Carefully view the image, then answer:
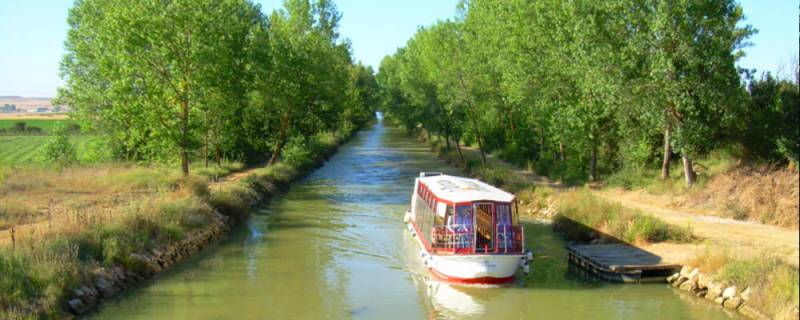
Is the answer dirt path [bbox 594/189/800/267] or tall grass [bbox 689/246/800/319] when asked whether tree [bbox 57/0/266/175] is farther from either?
tall grass [bbox 689/246/800/319]

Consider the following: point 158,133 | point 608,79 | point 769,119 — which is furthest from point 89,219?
point 769,119

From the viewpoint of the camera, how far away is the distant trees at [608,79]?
25172 millimetres

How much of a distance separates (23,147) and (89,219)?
5374 cm

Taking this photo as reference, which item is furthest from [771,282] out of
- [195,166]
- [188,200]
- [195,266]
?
[195,166]

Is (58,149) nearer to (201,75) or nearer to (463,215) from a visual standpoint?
(201,75)

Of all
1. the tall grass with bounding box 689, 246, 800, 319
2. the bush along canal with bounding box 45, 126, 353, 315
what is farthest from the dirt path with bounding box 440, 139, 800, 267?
the bush along canal with bounding box 45, 126, 353, 315

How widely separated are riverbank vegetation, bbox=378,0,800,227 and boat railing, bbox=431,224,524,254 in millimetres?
9490

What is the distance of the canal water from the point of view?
54.6ft

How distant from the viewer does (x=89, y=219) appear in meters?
19.3

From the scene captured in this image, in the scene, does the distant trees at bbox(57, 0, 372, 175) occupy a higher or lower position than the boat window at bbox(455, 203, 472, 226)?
higher

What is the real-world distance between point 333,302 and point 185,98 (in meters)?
19.4

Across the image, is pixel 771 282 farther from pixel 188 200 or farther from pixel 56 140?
pixel 56 140

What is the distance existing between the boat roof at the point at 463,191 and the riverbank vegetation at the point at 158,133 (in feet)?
29.6

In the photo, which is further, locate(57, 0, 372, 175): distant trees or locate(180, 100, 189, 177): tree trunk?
locate(180, 100, 189, 177): tree trunk
